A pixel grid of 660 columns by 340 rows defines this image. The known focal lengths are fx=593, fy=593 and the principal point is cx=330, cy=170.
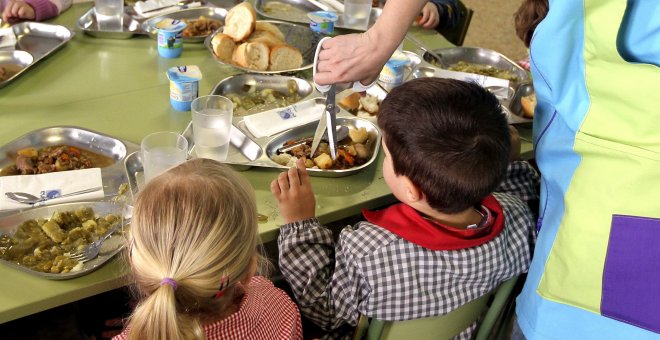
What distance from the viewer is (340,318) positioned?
135cm

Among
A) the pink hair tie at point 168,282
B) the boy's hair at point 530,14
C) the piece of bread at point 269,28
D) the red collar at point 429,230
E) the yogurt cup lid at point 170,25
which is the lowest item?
the piece of bread at point 269,28

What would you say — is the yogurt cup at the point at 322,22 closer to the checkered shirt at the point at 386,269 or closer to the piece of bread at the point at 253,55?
the piece of bread at the point at 253,55

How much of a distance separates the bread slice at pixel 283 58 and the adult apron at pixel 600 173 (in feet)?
3.15

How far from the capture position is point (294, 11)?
98.1 inches

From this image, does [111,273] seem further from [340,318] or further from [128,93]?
[128,93]

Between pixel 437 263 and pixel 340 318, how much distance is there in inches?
11.0

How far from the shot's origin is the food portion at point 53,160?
1.40 m

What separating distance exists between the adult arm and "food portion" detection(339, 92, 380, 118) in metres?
0.30

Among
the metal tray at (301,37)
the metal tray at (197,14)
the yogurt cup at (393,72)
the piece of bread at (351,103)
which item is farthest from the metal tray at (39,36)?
the yogurt cup at (393,72)

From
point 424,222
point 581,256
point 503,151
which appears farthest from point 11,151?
point 581,256

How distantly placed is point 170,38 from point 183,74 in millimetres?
297

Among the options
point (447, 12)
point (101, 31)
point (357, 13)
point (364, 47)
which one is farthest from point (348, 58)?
point (447, 12)

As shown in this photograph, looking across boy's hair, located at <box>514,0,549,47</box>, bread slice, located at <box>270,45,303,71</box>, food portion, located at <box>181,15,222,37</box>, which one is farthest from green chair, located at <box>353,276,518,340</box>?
food portion, located at <box>181,15,222,37</box>

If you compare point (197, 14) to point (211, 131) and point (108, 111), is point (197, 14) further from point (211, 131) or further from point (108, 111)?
point (211, 131)
